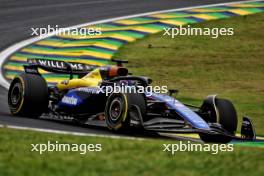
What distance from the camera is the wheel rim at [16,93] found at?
44.1 feet

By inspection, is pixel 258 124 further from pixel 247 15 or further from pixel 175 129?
pixel 247 15

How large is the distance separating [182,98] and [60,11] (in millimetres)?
10736

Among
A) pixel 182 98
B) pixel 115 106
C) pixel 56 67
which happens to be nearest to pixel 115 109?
pixel 115 106

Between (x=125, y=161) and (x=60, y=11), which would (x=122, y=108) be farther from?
(x=60, y=11)

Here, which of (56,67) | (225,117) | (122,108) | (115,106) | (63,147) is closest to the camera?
(63,147)

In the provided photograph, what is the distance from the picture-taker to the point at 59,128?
12.6 meters

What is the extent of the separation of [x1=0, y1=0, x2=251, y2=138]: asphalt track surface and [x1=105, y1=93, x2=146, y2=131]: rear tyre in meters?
10.4

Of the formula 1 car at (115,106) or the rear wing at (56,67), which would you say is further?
the rear wing at (56,67)

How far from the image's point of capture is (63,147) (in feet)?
31.7

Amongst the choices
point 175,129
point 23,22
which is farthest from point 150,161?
point 23,22

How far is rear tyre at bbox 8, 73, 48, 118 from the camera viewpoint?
43.4ft

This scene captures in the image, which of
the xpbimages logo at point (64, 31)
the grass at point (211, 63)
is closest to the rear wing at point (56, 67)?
the grass at point (211, 63)

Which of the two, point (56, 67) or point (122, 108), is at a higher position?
point (56, 67)

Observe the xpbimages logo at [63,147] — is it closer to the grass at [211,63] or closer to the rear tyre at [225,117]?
the rear tyre at [225,117]
